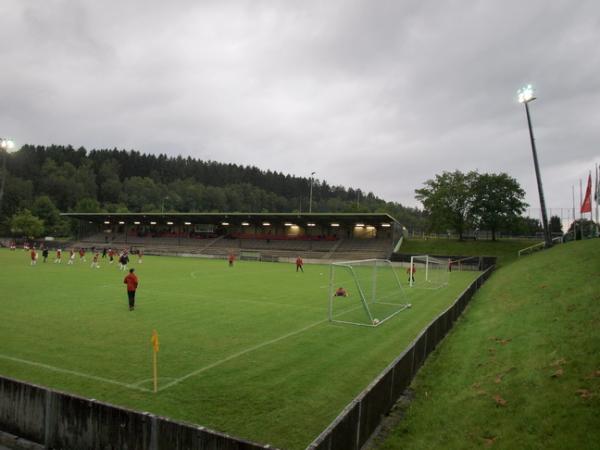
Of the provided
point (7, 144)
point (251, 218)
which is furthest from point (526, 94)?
point (7, 144)

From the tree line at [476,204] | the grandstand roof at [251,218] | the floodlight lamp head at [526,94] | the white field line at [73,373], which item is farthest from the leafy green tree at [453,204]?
the white field line at [73,373]

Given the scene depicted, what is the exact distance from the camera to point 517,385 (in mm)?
8453

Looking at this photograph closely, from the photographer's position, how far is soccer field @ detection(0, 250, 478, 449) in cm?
804

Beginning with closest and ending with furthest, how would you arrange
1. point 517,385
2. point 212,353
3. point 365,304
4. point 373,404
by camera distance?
point 373,404 < point 517,385 < point 212,353 < point 365,304

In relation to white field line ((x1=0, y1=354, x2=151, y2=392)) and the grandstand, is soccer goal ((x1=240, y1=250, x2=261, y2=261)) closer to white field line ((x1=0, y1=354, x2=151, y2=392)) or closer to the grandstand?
the grandstand

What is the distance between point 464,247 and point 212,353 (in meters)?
60.1

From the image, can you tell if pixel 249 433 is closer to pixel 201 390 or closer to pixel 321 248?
pixel 201 390

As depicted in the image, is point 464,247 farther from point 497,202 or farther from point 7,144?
point 7,144

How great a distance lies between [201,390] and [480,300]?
1817cm

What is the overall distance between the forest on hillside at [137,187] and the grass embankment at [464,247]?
52.5 m

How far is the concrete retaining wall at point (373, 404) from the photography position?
532 centimetres

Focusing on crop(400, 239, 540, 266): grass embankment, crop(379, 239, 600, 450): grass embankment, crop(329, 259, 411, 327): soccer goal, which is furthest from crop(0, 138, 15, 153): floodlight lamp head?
crop(379, 239, 600, 450): grass embankment

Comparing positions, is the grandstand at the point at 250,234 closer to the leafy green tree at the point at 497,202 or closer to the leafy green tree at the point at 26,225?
the leafy green tree at the point at 26,225

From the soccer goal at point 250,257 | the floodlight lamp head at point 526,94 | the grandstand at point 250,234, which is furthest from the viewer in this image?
the grandstand at point 250,234
